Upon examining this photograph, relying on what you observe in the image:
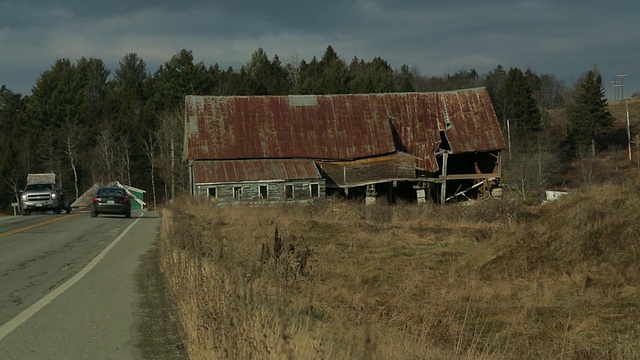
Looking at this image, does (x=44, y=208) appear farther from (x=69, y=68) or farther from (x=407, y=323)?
(x=69, y=68)

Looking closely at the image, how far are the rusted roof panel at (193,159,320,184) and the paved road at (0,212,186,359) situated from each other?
93.8ft

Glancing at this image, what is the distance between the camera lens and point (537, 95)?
140 meters

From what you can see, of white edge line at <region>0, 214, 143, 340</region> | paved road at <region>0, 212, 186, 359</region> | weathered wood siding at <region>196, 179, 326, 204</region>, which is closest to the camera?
paved road at <region>0, 212, 186, 359</region>

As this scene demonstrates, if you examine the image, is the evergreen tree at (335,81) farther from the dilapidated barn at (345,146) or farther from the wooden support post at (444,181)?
the wooden support post at (444,181)

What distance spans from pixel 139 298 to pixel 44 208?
3348cm

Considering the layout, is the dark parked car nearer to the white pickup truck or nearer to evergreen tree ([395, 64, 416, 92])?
the white pickup truck

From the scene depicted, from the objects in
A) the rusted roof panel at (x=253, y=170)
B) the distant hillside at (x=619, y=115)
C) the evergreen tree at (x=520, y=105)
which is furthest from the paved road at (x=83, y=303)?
the distant hillside at (x=619, y=115)

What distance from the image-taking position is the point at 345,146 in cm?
5234

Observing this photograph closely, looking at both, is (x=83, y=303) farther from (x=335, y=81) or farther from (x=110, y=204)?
(x=335, y=81)

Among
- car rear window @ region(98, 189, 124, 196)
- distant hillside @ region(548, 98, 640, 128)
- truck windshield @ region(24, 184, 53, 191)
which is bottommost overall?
car rear window @ region(98, 189, 124, 196)

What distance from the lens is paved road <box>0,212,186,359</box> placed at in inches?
315

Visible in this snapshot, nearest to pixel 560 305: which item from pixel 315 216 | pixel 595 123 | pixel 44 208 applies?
pixel 315 216

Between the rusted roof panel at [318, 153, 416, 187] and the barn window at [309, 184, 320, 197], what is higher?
the rusted roof panel at [318, 153, 416, 187]

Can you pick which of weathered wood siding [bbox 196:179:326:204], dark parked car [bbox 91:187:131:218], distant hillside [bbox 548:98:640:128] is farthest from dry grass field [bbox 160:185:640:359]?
distant hillside [bbox 548:98:640:128]
